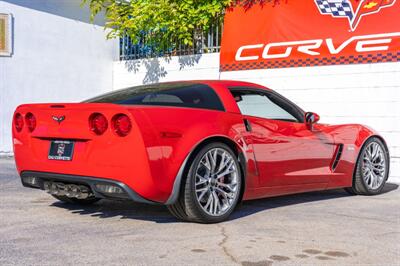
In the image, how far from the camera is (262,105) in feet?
18.9

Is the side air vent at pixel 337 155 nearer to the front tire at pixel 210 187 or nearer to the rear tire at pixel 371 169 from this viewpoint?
the rear tire at pixel 371 169

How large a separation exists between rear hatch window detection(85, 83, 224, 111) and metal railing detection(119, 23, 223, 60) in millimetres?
6785

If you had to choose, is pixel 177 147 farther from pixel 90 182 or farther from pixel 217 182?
pixel 90 182

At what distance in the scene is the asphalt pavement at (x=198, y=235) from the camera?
376cm

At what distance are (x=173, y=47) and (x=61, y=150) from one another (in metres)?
8.27

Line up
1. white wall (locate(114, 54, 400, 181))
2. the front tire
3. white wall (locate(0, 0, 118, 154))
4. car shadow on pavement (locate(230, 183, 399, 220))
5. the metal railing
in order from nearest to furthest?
the front tire → car shadow on pavement (locate(230, 183, 399, 220)) → white wall (locate(114, 54, 400, 181)) → white wall (locate(0, 0, 118, 154)) → the metal railing

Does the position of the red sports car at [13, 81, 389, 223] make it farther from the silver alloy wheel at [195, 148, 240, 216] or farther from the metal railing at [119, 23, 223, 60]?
the metal railing at [119, 23, 223, 60]

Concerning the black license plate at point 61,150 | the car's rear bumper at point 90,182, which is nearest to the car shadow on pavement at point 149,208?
the car's rear bumper at point 90,182

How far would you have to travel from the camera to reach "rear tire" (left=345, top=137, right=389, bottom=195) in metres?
6.83

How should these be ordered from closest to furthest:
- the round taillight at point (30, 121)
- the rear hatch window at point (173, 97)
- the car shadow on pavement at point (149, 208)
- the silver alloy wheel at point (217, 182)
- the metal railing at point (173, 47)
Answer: the silver alloy wheel at point (217, 182) < the rear hatch window at point (173, 97) < the round taillight at point (30, 121) < the car shadow on pavement at point (149, 208) < the metal railing at point (173, 47)

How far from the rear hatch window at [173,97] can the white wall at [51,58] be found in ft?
23.6

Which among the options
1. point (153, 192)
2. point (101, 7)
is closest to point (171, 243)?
point (153, 192)

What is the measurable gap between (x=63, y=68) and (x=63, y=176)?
8.68m

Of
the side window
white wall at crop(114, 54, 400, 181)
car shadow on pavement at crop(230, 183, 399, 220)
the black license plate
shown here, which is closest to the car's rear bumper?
the black license plate
